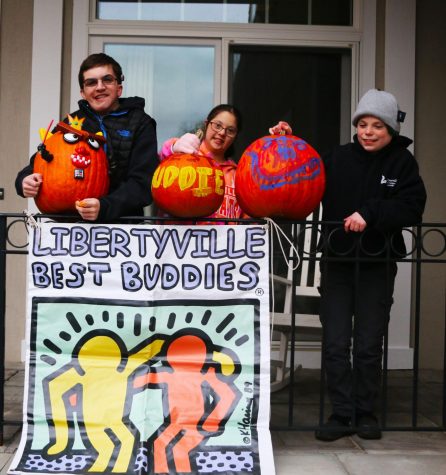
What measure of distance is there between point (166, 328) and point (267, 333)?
465mm

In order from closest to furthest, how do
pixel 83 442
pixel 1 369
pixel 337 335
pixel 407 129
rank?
pixel 83 442 → pixel 1 369 → pixel 337 335 → pixel 407 129

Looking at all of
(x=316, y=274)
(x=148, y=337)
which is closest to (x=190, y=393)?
(x=148, y=337)

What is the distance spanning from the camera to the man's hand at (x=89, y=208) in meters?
2.96

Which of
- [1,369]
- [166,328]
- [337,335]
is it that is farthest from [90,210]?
[337,335]

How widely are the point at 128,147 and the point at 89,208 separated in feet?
1.54

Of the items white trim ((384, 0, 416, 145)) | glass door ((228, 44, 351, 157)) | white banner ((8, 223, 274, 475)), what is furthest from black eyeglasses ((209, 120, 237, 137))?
white trim ((384, 0, 416, 145))

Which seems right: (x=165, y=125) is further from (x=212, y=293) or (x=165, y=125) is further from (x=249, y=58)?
(x=212, y=293)

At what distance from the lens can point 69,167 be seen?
296 centimetres

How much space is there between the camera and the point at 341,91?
5.50 meters

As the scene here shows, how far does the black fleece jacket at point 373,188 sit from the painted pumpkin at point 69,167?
126cm

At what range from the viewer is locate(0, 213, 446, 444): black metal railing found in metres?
3.23

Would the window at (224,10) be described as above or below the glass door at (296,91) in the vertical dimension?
above

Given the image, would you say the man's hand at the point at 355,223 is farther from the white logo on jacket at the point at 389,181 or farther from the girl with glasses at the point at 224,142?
the girl with glasses at the point at 224,142

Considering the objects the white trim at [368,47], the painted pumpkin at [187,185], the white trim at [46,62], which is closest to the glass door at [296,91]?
the white trim at [368,47]
